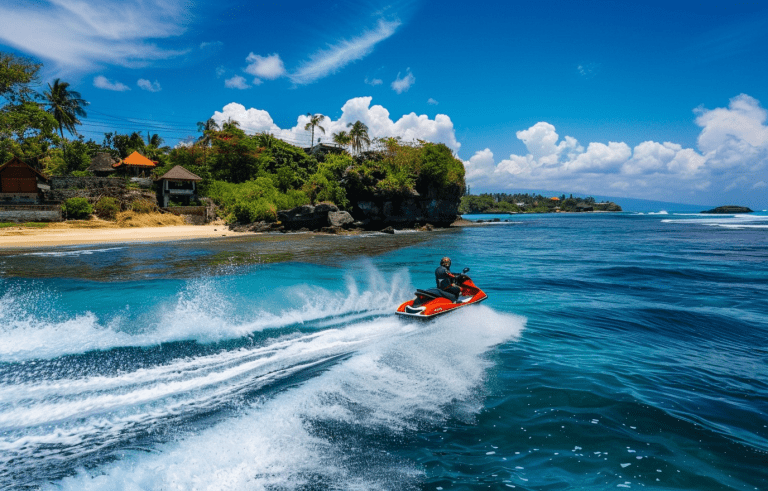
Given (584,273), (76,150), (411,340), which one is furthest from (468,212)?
(411,340)

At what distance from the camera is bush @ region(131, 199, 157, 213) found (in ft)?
128

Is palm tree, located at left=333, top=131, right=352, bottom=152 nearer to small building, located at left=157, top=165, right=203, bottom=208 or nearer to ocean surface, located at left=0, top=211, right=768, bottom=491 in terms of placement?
small building, located at left=157, top=165, right=203, bottom=208

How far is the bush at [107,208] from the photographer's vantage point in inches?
1464

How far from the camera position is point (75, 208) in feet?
116

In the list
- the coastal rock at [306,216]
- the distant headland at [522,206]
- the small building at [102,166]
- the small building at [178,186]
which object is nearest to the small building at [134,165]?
the small building at [102,166]

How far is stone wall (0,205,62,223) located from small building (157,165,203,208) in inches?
415

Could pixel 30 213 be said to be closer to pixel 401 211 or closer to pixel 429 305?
pixel 401 211

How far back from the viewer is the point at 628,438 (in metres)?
5.04

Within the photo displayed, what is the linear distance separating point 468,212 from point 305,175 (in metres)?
142

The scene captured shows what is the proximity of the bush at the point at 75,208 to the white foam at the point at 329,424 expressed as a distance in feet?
125

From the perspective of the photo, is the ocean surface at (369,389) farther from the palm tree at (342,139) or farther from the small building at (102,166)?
the palm tree at (342,139)

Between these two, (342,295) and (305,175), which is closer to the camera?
(342,295)

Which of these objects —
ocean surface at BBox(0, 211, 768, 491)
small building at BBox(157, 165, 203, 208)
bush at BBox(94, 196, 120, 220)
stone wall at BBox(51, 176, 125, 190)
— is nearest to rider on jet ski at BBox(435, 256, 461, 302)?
ocean surface at BBox(0, 211, 768, 491)

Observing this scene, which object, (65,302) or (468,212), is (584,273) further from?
(468,212)
